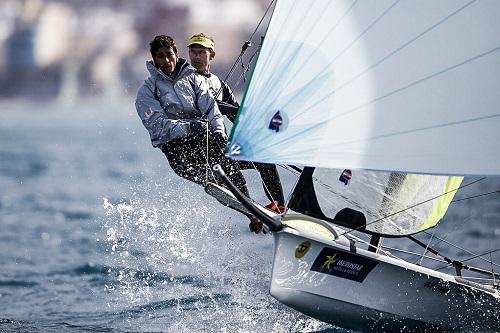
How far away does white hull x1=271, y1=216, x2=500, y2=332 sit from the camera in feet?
18.0

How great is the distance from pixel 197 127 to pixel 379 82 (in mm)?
1153

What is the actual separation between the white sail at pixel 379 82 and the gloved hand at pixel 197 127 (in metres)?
0.74

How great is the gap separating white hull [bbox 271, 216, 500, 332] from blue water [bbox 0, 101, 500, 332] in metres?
0.68

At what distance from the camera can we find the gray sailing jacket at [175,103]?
6016 millimetres

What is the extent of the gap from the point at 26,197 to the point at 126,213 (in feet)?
20.0

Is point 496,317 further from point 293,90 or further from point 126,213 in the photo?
point 126,213

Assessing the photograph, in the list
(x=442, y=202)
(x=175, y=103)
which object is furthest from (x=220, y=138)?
(x=442, y=202)

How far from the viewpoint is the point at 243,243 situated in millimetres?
10031

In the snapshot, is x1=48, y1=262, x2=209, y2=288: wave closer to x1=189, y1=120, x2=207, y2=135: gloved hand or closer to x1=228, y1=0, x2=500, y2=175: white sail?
x1=189, y1=120, x2=207, y2=135: gloved hand

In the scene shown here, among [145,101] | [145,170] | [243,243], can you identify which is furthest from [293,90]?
[145,170]

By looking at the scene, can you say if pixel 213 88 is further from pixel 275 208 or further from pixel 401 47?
pixel 401 47

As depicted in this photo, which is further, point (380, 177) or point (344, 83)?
point (380, 177)

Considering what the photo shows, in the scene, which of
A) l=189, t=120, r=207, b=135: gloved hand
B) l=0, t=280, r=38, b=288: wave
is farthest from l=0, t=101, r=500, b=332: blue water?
l=189, t=120, r=207, b=135: gloved hand

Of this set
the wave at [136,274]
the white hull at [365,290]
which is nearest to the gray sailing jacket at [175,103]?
the white hull at [365,290]
